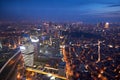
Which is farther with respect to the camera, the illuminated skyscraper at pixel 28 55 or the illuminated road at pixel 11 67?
the illuminated skyscraper at pixel 28 55

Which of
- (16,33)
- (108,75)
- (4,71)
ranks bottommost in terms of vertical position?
(108,75)

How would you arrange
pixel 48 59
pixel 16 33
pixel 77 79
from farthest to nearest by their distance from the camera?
pixel 16 33, pixel 48 59, pixel 77 79

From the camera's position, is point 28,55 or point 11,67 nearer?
point 11,67

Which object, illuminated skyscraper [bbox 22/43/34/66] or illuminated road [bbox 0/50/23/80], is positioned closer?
illuminated road [bbox 0/50/23/80]

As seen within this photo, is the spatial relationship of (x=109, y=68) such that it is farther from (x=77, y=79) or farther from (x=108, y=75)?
(x=77, y=79)

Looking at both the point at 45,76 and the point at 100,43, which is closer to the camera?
the point at 45,76

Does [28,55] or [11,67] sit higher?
[28,55]

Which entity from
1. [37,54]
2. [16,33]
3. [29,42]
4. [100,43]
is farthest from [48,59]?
[100,43]

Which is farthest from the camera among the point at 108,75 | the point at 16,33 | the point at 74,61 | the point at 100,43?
the point at 100,43

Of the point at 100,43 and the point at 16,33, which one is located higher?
the point at 16,33

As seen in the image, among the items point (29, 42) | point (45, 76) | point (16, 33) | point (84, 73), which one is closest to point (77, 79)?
point (84, 73)
